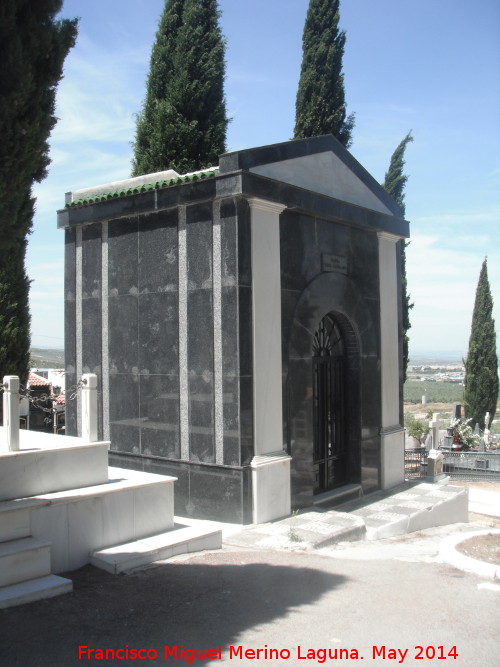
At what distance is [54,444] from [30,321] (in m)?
8.58

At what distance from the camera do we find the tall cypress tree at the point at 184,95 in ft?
51.4

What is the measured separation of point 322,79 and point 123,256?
35.7ft

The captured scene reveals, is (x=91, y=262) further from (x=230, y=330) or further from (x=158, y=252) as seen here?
(x=230, y=330)

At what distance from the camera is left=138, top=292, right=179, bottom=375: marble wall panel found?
8742 mm

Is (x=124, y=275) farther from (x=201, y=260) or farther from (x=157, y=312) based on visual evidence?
(x=201, y=260)

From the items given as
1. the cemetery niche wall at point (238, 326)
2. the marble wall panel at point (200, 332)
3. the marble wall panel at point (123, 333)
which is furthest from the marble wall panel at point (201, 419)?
the marble wall panel at point (123, 333)

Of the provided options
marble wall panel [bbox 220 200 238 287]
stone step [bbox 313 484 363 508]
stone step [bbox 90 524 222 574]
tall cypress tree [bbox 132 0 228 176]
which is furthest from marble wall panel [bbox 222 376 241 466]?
tall cypress tree [bbox 132 0 228 176]

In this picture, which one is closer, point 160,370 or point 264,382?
point 264,382

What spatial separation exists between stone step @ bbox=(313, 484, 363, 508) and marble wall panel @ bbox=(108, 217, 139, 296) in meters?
4.13

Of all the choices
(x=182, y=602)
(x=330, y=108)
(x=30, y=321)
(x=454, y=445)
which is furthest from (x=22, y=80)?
(x=454, y=445)

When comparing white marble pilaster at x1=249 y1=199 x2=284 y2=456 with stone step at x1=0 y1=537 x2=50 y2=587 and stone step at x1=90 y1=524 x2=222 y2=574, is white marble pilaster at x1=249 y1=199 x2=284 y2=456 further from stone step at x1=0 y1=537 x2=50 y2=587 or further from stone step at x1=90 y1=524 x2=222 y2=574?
stone step at x1=0 y1=537 x2=50 y2=587

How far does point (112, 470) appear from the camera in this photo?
773 centimetres

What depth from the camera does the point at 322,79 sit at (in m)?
17.7

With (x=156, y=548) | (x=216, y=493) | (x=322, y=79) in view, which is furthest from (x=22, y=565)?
(x=322, y=79)
